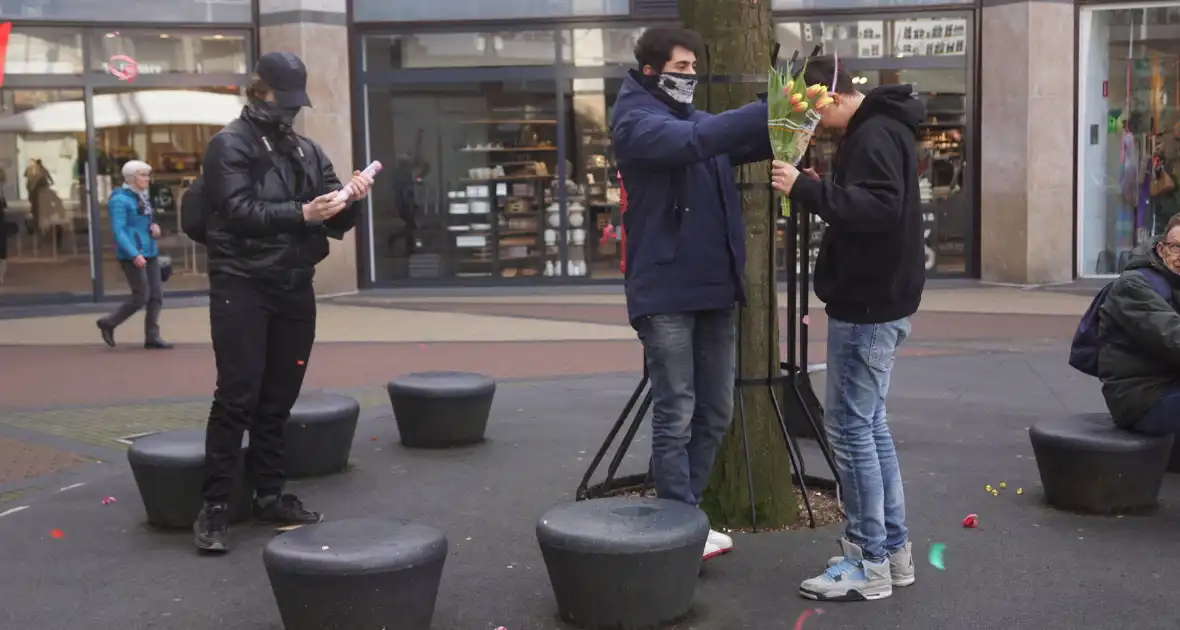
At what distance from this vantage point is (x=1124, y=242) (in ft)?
53.5

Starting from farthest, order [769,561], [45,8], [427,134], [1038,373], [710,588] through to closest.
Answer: [427,134], [45,8], [1038,373], [769,561], [710,588]

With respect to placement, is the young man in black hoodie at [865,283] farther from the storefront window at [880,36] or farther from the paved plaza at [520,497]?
the storefront window at [880,36]

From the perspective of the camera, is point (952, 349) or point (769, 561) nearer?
point (769, 561)

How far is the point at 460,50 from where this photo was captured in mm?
16656

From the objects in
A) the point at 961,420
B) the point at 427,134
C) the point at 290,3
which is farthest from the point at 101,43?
the point at 961,420

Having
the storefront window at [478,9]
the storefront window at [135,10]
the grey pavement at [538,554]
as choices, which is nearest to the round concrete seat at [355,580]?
the grey pavement at [538,554]

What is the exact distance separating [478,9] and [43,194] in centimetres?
575

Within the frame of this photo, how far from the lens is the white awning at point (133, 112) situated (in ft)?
51.6

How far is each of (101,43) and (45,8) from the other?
0.73 m

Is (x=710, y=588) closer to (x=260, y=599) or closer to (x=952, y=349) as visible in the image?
(x=260, y=599)

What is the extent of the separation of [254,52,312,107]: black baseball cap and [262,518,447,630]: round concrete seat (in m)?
1.87

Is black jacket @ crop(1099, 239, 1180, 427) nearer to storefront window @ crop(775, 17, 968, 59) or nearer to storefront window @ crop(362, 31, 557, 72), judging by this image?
storefront window @ crop(775, 17, 968, 59)

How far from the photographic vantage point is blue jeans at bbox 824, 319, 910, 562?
4.42 meters

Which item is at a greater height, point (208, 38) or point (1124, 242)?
point (208, 38)
